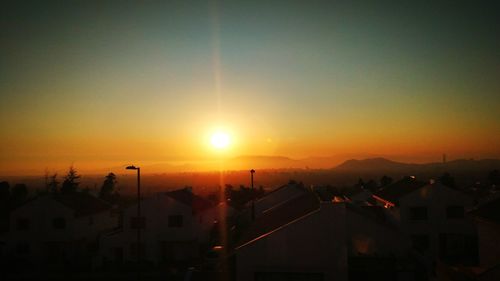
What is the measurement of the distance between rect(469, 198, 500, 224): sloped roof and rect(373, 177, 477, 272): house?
22.2 ft

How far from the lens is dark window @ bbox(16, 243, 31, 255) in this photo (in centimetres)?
3116

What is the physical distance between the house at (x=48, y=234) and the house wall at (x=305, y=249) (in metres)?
22.0

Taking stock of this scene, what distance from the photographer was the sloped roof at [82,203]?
3317 cm

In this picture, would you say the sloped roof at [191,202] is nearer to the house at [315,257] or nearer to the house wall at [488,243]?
the house at [315,257]

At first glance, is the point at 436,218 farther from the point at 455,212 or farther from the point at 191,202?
the point at 191,202

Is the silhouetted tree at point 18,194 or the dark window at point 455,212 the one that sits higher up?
the dark window at point 455,212

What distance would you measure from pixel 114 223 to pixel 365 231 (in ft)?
110

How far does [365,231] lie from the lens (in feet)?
51.8

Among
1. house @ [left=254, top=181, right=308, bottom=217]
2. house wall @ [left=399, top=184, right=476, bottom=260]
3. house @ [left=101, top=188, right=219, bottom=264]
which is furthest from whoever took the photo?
house @ [left=254, top=181, right=308, bottom=217]

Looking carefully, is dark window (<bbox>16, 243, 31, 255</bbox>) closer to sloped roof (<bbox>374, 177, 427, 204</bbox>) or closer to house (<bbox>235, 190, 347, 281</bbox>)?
house (<bbox>235, 190, 347, 281</bbox>)

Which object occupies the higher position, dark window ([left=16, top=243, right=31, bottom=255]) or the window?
the window

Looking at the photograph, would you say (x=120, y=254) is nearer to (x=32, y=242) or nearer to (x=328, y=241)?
(x=32, y=242)

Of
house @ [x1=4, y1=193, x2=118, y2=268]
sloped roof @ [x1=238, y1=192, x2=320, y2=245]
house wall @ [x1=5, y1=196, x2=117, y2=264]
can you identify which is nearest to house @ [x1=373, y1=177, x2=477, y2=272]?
sloped roof @ [x1=238, y1=192, x2=320, y2=245]

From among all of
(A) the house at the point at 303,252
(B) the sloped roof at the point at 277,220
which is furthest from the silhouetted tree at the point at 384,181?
(A) the house at the point at 303,252
